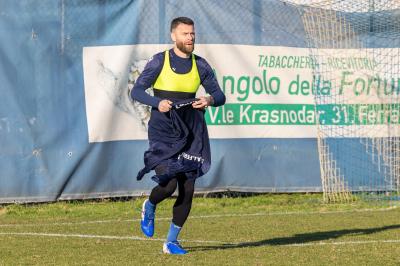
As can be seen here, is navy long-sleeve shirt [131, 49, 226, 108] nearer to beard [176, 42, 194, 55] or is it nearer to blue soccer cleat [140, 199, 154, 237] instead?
beard [176, 42, 194, 55]

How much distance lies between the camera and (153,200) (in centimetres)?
869

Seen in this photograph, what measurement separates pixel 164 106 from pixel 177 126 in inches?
13.0

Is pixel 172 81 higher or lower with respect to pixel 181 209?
higher

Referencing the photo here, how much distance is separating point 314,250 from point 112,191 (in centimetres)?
514

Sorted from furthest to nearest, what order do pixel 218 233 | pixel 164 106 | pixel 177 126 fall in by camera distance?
pixel 218 233 → pixel 177 126 → pixel 164 106

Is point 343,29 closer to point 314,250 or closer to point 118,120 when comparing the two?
point 118,120

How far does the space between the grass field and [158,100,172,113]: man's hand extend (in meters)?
1.19

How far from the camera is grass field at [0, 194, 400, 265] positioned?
827 centimetres

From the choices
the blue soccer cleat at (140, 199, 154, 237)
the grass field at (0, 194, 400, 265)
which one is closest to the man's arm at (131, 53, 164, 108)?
the blue soccer cleat at (140, 199, 154, 237)

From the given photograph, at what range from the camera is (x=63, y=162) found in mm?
13203

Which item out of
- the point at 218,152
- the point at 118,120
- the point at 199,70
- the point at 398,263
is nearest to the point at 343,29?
the point at 218,152

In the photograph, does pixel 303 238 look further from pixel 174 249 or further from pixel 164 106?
pixel 164 106

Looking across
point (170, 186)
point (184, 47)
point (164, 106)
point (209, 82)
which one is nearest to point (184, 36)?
point (184, 47)

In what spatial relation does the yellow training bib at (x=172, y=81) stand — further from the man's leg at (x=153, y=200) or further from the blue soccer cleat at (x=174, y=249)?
the blue soccer cleat at (x=174, y=249)
